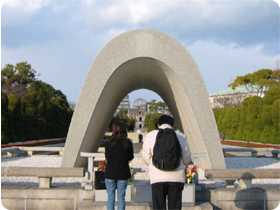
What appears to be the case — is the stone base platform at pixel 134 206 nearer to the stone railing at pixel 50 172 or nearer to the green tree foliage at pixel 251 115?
the stone railing at pixel 50 172

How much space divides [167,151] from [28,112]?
79.6 ft

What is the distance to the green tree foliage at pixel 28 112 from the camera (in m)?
20.9

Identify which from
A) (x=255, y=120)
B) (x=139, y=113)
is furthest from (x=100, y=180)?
(x=139, y=113)

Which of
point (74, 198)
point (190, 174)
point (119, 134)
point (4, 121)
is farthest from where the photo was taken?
point (4, 121)

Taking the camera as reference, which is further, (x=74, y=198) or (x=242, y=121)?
(x=242, y=121)

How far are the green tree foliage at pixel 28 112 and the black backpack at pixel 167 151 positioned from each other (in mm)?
18086

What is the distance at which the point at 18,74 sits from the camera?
33844mm

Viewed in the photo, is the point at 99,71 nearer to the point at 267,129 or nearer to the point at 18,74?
the point at 267,129

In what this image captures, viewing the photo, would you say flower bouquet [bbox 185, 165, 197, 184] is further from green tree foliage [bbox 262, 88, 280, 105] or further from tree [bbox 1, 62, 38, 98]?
tree [bbox 1, 62, 38, 98]

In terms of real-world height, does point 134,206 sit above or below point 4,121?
below

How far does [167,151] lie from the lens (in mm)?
3545

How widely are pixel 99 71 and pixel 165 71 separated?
172 centimetres

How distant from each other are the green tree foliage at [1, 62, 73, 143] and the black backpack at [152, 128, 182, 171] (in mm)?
18086

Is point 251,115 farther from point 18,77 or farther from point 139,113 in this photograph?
point 139,113
